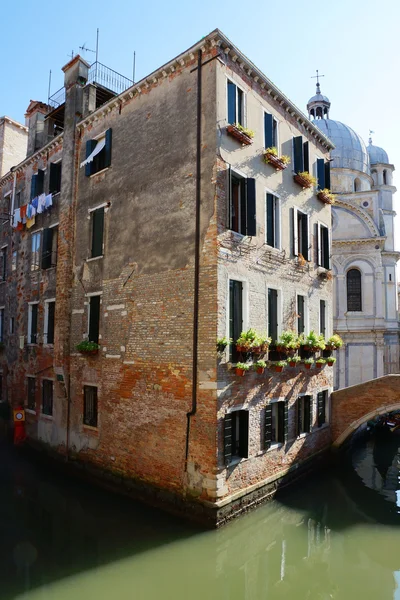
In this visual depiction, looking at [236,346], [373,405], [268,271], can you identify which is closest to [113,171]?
[268,271]

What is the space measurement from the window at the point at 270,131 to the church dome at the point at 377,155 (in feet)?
91.6

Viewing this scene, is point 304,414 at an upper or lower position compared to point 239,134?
lower

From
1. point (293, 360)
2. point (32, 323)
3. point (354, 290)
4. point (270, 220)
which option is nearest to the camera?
point (293, 360)

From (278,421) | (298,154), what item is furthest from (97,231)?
(278,421)

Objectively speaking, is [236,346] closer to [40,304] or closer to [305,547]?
[305,547]

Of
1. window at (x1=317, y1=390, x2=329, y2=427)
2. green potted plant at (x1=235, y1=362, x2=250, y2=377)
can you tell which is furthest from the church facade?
green potted plant at (x1=235, y1=362, x2=250, y2=377)

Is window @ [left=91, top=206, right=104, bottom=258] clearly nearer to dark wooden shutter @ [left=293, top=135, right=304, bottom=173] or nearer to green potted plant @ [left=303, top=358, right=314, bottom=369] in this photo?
dark wooden shutter @ [left=293, top=135, right=304, bottom=173]

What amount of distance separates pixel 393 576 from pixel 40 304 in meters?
13.4

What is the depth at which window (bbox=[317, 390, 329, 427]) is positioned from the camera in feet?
48.3

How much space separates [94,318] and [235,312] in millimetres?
4888

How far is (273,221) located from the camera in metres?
13.0

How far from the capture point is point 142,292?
1208 centimetres

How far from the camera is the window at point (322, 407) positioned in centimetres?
1473

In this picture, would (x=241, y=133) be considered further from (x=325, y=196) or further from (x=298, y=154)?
(x=325, y=196)
